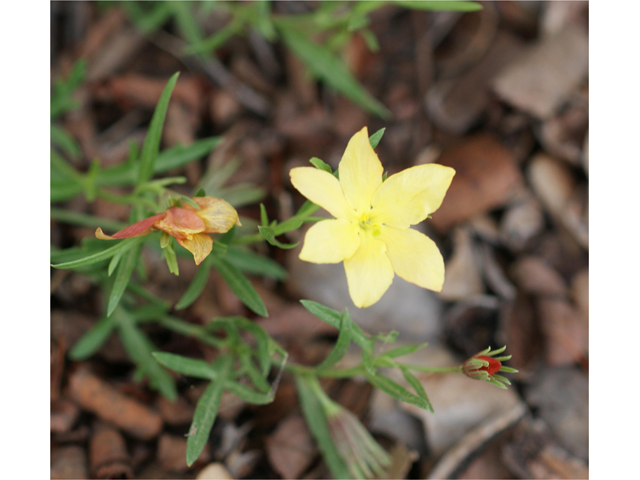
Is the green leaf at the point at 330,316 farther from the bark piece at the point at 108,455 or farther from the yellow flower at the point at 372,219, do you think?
the bark piece at the point at 108,455

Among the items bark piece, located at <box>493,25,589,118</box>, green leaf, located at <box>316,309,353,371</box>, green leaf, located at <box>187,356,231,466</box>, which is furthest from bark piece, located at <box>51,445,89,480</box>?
bark piece, located at <box>493,25,589,118</box>

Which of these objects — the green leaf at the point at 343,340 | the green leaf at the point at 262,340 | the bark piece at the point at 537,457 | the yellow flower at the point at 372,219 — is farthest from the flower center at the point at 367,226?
the bark piece at the point at 537,457

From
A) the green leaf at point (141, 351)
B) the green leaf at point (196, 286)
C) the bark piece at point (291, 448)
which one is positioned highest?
the green leaf at point (196, 286)

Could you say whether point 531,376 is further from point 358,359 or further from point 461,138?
point 461,138

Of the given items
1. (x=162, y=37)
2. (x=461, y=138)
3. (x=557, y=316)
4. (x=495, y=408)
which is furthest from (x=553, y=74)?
(x=162, y=37)

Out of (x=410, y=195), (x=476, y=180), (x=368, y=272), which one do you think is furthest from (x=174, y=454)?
(x=476, y=180)

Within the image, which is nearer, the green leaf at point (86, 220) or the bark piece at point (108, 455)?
the bark piece at point (108, 455)

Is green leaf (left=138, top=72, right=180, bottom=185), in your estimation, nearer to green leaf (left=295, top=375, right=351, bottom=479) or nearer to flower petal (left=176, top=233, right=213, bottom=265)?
flower petal (left=176, top=233, right=213, bottom=265)
